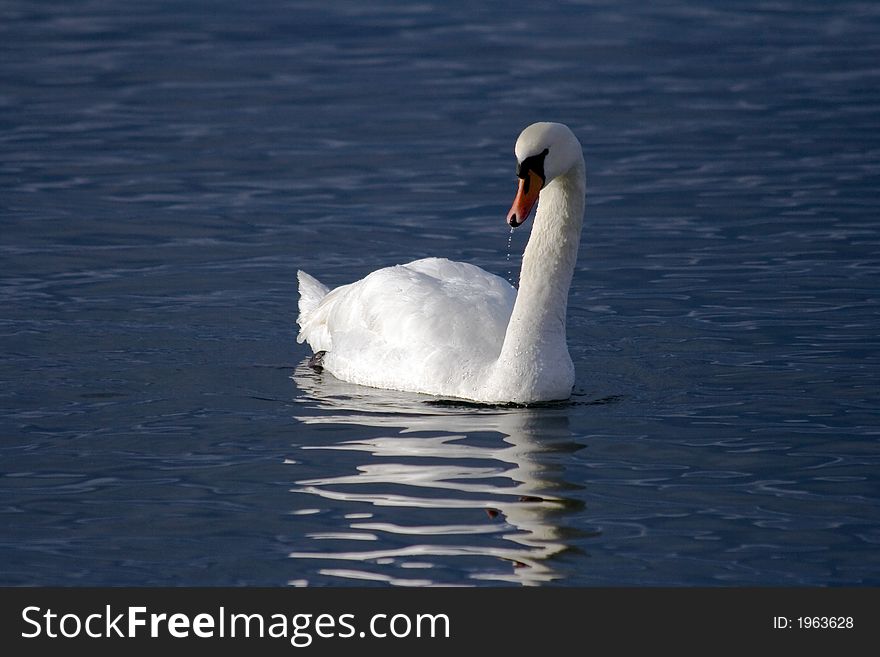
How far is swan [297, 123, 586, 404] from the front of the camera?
11.4 m

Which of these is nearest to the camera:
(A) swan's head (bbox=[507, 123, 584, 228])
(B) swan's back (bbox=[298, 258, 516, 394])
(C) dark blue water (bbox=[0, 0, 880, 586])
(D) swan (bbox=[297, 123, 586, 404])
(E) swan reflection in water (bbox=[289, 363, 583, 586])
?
(E) swan reflection in water (bbox=[289, 363, 583, 586])

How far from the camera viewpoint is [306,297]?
14352mm

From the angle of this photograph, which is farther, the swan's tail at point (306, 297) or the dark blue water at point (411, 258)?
the swan's tail at point (306, 297)

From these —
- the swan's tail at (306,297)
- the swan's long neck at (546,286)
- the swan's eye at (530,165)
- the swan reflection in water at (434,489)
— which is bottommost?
the swan reflection in water at (434,489)

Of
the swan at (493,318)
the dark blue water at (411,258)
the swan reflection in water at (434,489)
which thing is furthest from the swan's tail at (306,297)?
the swan reflection in water at (434,489)

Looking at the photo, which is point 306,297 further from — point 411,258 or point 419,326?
point 411,258

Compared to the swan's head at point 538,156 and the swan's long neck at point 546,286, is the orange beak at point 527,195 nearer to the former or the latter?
the swan's head at point 538,156

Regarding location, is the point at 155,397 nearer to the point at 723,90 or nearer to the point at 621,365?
the point at 621,365

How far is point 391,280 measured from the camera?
12.9 metres

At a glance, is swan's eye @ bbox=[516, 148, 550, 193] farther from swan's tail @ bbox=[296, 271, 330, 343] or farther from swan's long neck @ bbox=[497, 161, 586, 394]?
swan's tail @ bbox=[296, 271, 330, 343]

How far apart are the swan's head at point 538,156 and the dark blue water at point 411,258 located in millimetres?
1530

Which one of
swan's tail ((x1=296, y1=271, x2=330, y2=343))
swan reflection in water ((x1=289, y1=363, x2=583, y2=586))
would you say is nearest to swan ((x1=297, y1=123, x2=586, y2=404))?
swan reflection in water ((x1=289, y1=363, x2=583, y2=586))

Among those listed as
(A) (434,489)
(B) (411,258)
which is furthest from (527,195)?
(B) (411,258)

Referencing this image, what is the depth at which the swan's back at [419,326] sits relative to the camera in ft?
39.7
